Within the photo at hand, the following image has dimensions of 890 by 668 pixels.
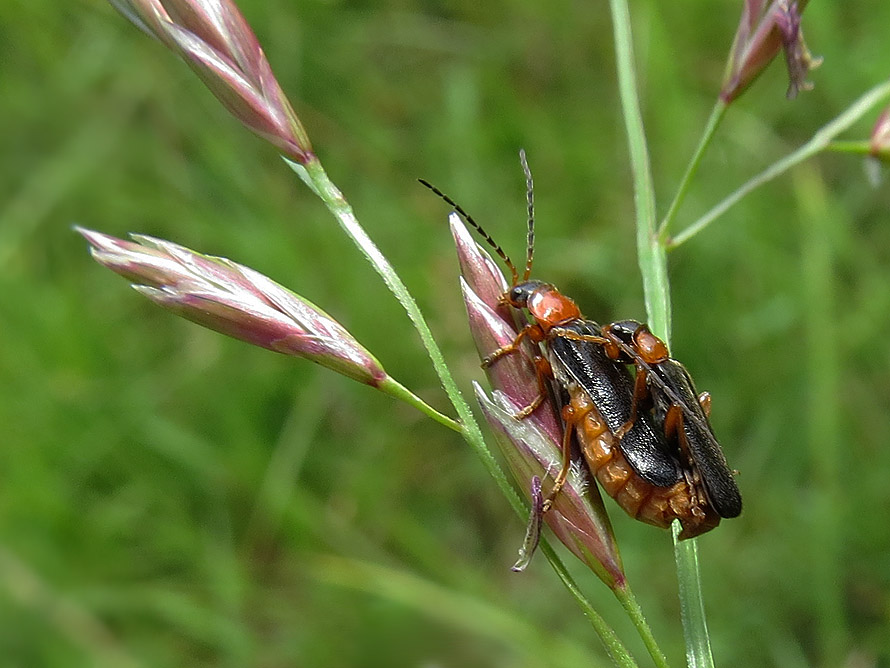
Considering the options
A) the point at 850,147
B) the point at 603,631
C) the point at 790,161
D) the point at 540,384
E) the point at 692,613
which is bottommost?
the point at 603,631

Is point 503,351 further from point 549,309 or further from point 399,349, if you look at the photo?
point 399,349

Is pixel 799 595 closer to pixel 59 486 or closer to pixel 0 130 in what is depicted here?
pixel 59 486

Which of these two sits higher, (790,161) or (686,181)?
(790,161)

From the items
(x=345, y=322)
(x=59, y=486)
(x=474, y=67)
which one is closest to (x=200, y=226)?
(x=345, y=322)

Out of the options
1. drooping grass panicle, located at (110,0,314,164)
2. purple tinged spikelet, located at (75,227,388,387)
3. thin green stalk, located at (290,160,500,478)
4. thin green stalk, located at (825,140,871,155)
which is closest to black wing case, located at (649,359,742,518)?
thin green stalk, located at (290,160,500,478)

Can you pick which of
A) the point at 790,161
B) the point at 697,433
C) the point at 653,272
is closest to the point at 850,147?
the point at 790,161

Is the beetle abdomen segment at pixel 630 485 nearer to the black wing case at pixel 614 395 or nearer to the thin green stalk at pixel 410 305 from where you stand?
the black wing case at pixel 614 395

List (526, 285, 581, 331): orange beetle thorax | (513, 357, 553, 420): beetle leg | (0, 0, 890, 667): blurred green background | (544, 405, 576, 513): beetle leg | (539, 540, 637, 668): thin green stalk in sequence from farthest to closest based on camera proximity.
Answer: (0, 0, 890, 667): blurred green background → (526, 285, 581, 331): orange beetle thorax → (513, 357, 553, 420): beetle leg → (544, 405, 576, 513): beetle leg → (539, 540, 637, 668): thin green stalk

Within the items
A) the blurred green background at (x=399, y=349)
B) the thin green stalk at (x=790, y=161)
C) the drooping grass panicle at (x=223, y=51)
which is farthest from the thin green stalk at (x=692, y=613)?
the blurred green background at (x=399, y=349)

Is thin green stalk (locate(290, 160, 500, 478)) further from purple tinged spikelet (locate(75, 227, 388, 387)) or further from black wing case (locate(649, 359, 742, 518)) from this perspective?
black wing case (locate(649, 359, 742, 518))
